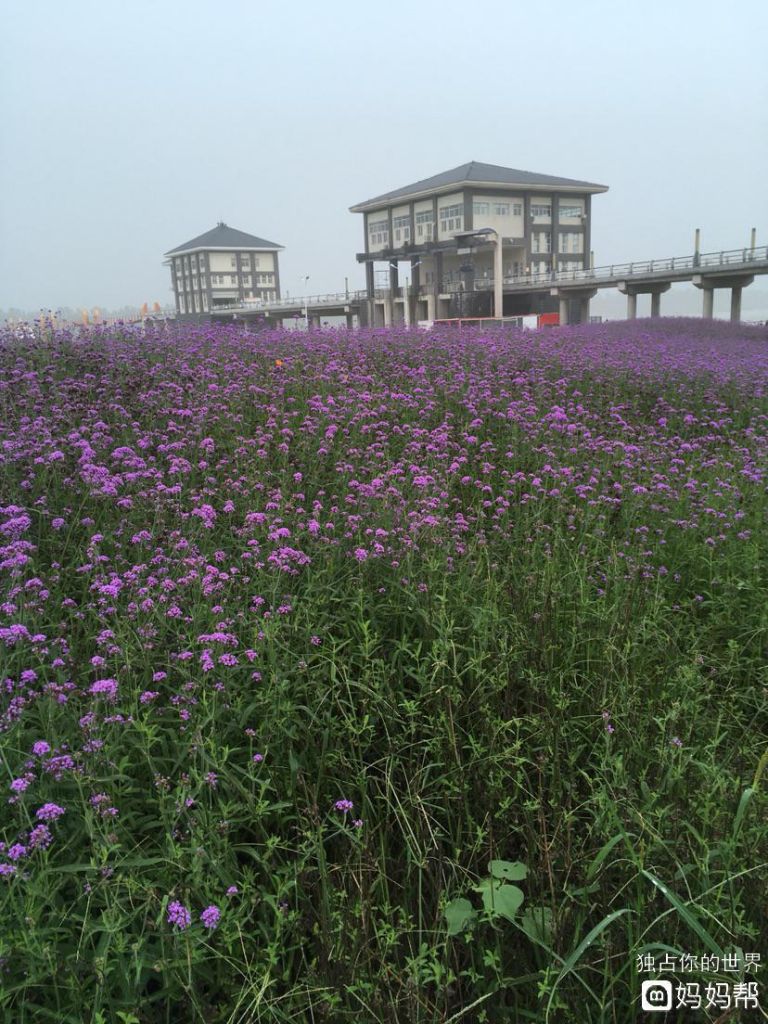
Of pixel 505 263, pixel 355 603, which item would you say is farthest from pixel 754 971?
pixel 505 263

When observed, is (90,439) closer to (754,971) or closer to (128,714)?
(128,714)

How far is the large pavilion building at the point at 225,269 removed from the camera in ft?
274

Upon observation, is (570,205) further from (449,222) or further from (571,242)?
(449,222)

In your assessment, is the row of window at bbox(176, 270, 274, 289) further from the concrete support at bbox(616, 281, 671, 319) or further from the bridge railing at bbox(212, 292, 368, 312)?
the concrete support at bbox(616, 281, 671, 319)

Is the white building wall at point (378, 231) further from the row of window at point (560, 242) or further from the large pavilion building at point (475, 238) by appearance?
the row of window at point (560, 242)

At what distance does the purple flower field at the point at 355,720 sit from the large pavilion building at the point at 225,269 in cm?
8131

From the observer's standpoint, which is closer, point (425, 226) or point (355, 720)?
point (355, 720)

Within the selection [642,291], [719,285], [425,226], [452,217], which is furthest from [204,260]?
[719,285]

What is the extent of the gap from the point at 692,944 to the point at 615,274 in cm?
4628

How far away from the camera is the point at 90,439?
461 centimetres

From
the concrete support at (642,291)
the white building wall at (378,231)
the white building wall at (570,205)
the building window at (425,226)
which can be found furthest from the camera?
the white building wall at (378,231)

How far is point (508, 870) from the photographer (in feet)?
6.44

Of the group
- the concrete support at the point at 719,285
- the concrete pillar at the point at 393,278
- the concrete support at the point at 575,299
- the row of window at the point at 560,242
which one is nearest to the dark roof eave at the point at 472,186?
the row of window at the point at 560,242

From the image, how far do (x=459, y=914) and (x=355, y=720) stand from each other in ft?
2.52
